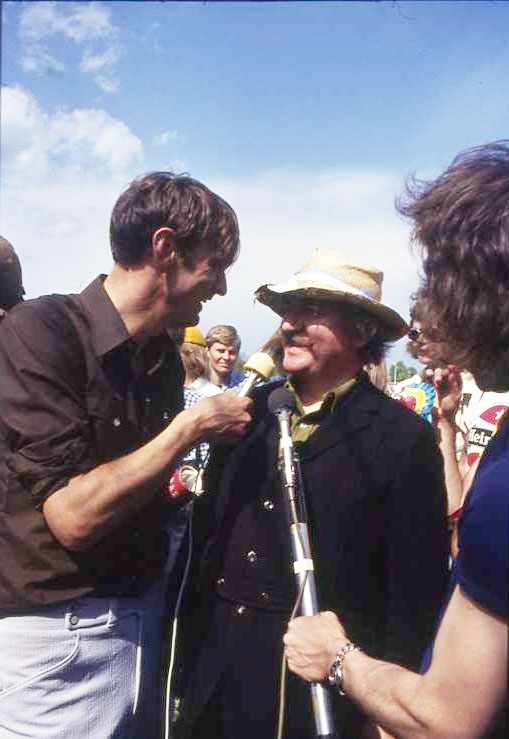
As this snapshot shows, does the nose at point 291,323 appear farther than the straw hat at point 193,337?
No

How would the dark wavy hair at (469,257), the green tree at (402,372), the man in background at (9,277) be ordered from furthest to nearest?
the green tree at (402,372) → the man in background at (9,277) → the dark wavy hair at (469,257)

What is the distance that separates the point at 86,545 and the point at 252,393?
91cm

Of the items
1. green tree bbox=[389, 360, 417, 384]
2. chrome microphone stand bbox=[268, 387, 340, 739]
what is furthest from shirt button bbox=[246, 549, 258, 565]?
green tree bbox=[389, 360, 417, 384]

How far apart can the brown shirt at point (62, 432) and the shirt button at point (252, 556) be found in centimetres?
33

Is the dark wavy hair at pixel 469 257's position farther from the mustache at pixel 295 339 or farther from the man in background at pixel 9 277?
the man in background at pixel 9 277

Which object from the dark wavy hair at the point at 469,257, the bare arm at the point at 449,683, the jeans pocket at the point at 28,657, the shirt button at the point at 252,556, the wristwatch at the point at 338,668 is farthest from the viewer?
the shirt button at the point at 252,556

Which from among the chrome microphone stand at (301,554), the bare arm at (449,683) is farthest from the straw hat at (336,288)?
the bare arm at (449,683)

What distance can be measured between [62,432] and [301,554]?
74 centimetres

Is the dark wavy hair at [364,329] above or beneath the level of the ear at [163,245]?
beneath

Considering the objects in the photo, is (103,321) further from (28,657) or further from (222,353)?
(222,353)

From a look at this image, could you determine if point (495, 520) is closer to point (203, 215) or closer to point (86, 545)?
point (86, 545)

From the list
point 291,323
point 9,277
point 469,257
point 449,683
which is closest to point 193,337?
point 9,277

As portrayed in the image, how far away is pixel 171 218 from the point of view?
2479 mm

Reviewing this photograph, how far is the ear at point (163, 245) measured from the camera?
246 cm
